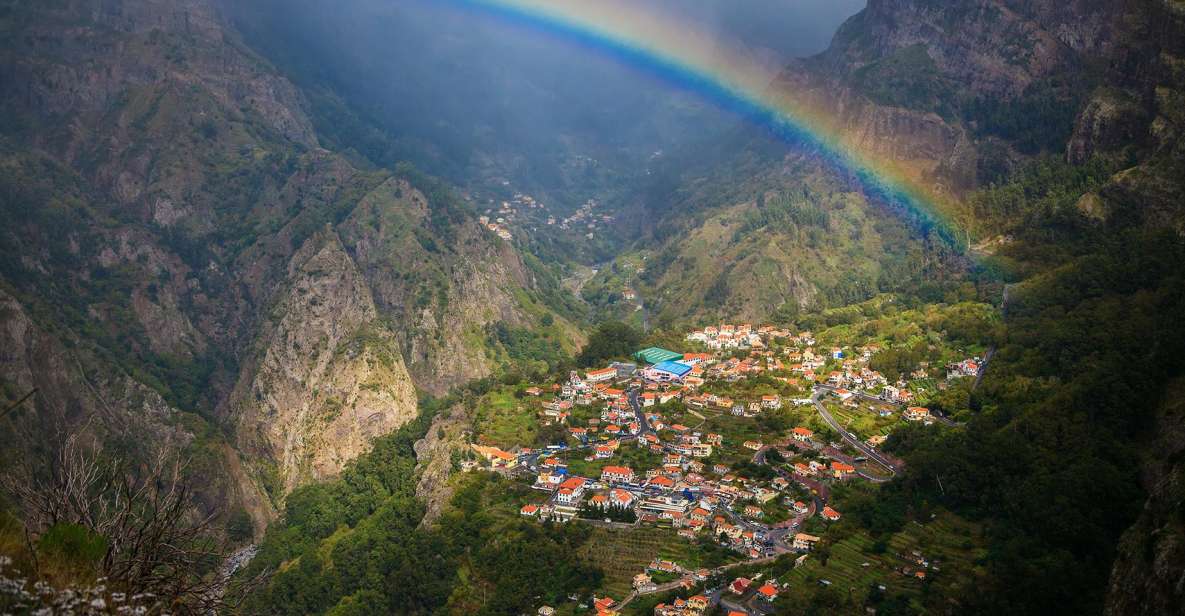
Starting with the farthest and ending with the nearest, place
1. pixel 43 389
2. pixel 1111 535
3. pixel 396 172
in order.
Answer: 1. pixel 396 172
2. pixel 43 389
3. pixel 1111 535

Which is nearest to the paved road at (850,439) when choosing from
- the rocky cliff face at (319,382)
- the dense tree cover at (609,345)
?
the dense tree cover at (609,345)

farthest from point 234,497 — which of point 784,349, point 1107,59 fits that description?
point 1107,59

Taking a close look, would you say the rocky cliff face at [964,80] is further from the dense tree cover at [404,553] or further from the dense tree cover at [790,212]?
A: the dense tree cover at [404,553]

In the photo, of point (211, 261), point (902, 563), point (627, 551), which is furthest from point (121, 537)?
point (211, 261)

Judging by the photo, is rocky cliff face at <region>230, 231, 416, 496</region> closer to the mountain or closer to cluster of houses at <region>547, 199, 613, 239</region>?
the mountain

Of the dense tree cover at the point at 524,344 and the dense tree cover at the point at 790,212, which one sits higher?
the dense tree cover at the point at 790,212

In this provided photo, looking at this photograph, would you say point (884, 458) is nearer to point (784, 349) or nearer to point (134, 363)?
point (784, 349)
